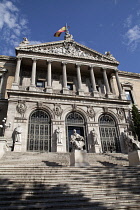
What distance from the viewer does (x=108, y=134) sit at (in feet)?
62.0

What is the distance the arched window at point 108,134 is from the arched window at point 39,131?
6174 millimetres

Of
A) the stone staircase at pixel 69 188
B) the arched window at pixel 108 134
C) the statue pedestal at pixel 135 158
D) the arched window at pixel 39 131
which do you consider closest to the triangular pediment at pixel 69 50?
the arched window at pixel 39 131

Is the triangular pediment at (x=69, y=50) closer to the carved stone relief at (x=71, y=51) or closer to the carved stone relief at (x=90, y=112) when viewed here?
the carved stone relief at (x=71, y=51)

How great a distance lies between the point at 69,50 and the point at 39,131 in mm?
12762

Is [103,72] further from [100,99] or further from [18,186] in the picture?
[18,186]

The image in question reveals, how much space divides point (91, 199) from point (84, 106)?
45.9 feet

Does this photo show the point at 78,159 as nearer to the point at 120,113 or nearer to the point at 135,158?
the point at 135,158

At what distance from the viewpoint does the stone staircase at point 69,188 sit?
5508 millimetres

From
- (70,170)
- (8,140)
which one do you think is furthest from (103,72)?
(70,170)

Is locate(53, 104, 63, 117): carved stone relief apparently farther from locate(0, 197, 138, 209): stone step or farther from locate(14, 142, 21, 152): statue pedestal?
locate(0, 197, 138, 209): stone step

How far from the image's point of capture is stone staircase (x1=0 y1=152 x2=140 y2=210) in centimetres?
551

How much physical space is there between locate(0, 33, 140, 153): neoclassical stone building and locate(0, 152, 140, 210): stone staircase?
7.92 meters

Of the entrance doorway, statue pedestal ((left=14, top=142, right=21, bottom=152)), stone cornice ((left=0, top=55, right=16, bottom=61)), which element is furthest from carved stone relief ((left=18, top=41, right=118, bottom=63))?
statue pedestal ((left=14, top=142, right=21, bottom=152))

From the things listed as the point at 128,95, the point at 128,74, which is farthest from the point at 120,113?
the point at 128,74
